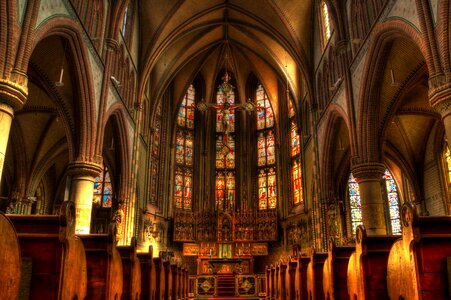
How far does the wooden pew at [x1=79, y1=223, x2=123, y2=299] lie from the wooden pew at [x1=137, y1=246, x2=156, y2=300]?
7.50ft

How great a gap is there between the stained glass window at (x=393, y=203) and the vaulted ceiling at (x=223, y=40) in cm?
797

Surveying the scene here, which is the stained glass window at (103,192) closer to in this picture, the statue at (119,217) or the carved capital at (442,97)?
the statue at (119,217)

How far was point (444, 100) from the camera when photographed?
902cm

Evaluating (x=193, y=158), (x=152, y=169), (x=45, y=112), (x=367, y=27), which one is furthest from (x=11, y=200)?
(x=367, y=27)

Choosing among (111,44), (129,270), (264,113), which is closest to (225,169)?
(264,113)

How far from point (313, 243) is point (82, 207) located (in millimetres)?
12078

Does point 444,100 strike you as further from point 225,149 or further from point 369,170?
point 225,149

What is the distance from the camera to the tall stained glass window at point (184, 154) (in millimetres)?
29000

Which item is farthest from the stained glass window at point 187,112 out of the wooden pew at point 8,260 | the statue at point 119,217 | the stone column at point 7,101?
the wooden pew at point 8,260

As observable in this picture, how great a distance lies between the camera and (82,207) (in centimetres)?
1402

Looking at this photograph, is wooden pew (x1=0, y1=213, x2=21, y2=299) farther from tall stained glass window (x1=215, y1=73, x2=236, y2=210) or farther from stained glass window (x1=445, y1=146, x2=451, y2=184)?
tall stained glass window (x1=215, y1=73, x2=236, y2=210)

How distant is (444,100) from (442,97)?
0.26 ft

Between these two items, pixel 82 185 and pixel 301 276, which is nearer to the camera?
pixel 301 276

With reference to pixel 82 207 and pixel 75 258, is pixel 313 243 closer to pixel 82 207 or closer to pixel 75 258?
pixel 82 207
